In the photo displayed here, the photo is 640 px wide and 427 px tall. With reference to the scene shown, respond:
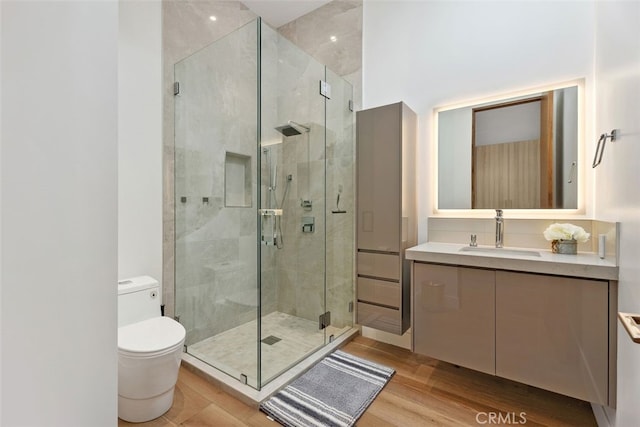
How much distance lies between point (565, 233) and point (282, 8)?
3.17m

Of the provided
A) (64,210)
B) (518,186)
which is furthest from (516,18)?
(64,210)

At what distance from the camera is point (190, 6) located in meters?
2.40

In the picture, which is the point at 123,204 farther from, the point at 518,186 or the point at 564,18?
the point at 564,18

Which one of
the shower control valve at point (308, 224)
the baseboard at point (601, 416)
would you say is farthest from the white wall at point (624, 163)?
the shower control valve at point (308, 224)

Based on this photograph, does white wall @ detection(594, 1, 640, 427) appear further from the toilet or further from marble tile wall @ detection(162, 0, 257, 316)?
marble tile wall @ detection(162, 0, 257, 316)

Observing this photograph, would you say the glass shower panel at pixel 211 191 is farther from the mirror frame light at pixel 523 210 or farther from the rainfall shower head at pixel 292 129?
the mirror frame light at pixel 523 210

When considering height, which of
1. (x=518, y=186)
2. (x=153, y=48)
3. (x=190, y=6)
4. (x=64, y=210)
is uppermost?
(x=190, y=6)

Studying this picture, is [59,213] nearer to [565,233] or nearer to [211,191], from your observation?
[211,191]

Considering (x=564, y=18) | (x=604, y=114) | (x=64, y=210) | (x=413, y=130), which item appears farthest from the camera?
(x=413, y=130)

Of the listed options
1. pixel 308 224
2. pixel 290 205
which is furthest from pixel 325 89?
pixel 308 224

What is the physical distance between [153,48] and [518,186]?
2873 mm

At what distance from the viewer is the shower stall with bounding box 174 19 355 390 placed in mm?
2047

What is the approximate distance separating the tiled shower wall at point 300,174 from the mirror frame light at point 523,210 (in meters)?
0.71

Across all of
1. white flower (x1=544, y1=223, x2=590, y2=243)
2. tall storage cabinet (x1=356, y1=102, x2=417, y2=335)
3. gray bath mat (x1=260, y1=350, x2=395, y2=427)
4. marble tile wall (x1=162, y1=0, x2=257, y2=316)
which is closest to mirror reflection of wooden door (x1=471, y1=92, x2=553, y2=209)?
white flower (x1=544, y1=223, x2=590, y2=243)
